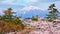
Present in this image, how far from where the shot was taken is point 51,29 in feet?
63.1

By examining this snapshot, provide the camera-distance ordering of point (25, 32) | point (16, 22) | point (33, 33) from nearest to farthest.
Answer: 1. point (33, 33)
2. point (25, 32)
3. point (16, 22)

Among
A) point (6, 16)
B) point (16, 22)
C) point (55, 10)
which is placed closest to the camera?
point (16, 22)

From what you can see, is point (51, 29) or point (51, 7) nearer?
point (51, 29)

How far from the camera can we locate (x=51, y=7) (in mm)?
58812

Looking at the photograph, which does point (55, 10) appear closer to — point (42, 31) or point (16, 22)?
point (16, 22)

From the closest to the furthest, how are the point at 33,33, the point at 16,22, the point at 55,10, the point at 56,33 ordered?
the point at 56,33 → the point at 33,33 → the point at 16,22 → the point at 55,10

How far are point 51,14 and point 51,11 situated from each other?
32.8 inches

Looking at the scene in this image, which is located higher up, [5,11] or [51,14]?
[5,11]

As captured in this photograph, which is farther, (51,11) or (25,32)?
(51,11)

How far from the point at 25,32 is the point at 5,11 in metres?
18.2

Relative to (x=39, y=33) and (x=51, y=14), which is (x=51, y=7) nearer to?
(x=51, y=14)

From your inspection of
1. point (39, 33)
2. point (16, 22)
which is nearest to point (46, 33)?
point (39, 33)

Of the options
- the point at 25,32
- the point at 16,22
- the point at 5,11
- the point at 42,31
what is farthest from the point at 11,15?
the point at 42,31

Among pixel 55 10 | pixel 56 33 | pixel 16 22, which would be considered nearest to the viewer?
pixel 56 33
